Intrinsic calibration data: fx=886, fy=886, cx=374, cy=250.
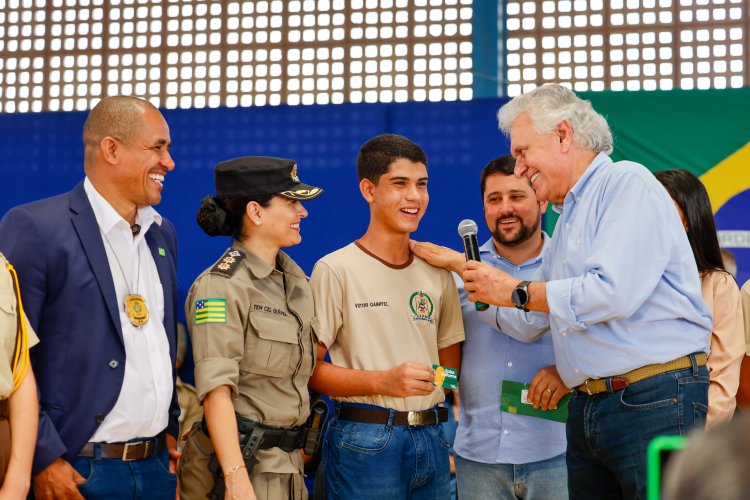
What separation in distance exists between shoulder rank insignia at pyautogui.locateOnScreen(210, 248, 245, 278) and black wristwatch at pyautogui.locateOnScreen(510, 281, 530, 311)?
816mm

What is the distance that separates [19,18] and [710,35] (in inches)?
179

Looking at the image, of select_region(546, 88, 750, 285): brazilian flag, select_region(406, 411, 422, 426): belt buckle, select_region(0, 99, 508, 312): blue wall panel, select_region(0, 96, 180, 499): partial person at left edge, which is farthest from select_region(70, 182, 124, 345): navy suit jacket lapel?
select_region(546, 88, 750, 285): brazilian flag

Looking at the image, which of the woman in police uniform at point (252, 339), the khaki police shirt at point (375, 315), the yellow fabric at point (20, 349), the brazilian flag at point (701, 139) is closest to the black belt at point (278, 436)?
the woman in police uniform at point (252, 339)

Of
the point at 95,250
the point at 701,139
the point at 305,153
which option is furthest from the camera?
the point at 305,153

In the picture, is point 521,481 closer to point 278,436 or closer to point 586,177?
point 278,436

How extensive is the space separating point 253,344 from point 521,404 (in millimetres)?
998

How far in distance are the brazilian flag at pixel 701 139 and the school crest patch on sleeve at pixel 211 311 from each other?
2.62 metres

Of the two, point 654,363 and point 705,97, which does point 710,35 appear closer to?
point 705,97

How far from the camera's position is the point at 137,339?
8.18 ft

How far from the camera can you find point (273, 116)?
5.11m

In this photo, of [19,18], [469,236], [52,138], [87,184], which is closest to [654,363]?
[469,236]

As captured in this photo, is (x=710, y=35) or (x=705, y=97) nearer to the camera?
(x=705, y=97)

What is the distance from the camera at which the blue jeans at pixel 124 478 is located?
2.32 metres

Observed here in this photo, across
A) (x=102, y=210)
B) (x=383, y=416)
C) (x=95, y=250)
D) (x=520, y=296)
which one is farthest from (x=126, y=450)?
(x=520, y=296)
